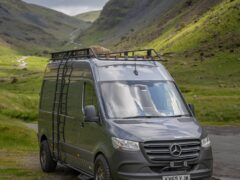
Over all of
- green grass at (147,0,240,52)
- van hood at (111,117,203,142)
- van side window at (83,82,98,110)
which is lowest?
van hood at (111,117,203,142)

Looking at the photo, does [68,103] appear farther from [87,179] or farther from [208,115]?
[208,115]

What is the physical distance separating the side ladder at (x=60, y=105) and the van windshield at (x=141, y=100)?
2819mm

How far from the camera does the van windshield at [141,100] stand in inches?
562

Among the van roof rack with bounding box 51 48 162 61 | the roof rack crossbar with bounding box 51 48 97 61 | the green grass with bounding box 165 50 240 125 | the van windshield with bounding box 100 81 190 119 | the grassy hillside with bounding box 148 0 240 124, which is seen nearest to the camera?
the van windshield with bounding box 100 81 190 119

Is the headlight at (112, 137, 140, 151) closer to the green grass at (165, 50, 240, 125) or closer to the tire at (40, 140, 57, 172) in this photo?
the tire at (40, 140, 57, 172)

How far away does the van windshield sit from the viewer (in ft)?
46.8

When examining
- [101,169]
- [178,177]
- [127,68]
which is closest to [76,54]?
[127,68]

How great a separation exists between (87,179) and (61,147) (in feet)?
8.28

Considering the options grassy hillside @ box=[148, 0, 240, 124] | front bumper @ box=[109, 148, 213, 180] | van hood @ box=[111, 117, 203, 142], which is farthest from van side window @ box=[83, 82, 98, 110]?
grassy hillside @ box=[148, 0, 240, 124]

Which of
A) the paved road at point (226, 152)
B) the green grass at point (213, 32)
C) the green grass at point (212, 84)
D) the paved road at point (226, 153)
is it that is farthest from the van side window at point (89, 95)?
the green grass at point (213, 32)

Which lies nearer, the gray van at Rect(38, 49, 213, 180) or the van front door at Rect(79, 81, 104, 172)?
Answer: the gray van at Rect(38, 49, 213, 180)

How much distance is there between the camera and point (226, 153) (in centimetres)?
2620

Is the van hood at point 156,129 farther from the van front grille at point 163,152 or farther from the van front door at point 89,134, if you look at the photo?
the van front door at point 89,134

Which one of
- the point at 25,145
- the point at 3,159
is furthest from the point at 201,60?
the point at 3,159
